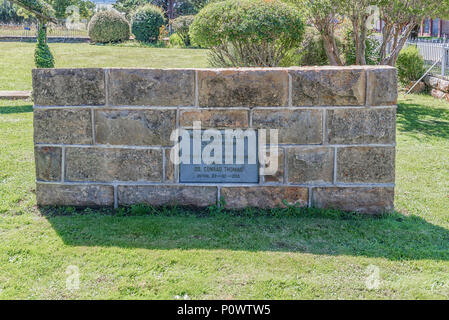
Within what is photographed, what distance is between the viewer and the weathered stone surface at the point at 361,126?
420 centimetres

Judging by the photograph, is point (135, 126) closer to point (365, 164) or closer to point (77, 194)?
point (77, 194)

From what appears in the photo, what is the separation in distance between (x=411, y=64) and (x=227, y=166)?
10.1 meters

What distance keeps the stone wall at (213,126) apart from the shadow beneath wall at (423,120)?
4264 millimetres

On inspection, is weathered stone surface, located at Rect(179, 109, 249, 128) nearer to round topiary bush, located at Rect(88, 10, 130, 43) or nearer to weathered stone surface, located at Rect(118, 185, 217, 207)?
weathered stone surface, located at Rect(118, 185, 217, 207)

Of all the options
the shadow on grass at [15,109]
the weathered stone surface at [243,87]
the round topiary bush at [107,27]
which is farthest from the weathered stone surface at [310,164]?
the round topiary bush at [107,27]

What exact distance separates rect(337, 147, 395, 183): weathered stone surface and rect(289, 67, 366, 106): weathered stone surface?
1.39 feet

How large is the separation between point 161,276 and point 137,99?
1.65m

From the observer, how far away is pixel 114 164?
436 cm

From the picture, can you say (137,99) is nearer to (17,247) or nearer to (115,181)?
(115,181)

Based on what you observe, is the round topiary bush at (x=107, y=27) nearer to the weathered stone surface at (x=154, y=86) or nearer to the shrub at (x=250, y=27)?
the shrub at (x=250, y=27)

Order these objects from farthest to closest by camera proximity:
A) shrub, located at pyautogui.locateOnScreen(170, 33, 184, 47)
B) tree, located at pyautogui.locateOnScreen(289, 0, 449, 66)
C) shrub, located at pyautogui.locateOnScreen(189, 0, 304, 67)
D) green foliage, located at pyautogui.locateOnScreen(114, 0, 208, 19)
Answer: green foliage, located at pyautogui.locateOnScreen(114, 0, 208, 19)
shrub, located at pyautogui.locateOnScreen(170, 33, 184, 47)
tree, located at pyautogui.locateOnScreen(289, 0, 449, 66)
shrub, located at pyautogui.locateOnScreen(189, 0, 304, 67)

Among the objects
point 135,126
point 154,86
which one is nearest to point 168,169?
point 135,126

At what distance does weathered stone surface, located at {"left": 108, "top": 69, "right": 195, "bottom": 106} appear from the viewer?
13.8ft

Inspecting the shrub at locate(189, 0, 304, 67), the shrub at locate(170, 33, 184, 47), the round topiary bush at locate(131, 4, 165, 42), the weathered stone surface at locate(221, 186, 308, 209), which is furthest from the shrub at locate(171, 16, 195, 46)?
the weathered stone surface at locate(221, 186, 308, 209)
